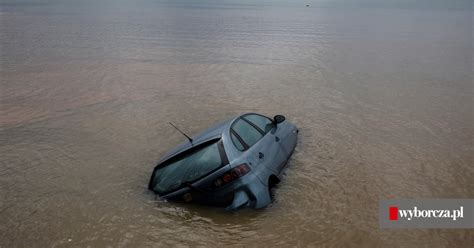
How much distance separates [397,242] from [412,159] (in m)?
3.76

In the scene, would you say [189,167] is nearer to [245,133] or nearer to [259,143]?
[245,133]

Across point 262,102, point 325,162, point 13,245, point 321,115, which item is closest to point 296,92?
point 262,102

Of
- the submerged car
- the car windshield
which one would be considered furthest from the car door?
the car windshield

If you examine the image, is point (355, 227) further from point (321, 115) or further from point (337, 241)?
point (321, 115)

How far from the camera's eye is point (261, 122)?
8.45 metres

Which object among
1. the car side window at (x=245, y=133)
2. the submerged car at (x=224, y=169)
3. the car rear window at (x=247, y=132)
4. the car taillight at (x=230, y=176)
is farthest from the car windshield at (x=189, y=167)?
the car rear window at (x=247, y=132)

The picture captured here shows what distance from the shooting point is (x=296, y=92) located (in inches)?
635

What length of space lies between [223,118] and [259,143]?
551 centimetres

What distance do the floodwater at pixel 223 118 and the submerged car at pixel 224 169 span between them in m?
0.30

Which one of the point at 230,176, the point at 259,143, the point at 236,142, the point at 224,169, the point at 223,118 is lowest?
the point at 223,118

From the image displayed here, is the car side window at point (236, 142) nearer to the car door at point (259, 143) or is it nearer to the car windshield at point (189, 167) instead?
the car door at point (259, 143)

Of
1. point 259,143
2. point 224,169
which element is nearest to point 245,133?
point 259,143

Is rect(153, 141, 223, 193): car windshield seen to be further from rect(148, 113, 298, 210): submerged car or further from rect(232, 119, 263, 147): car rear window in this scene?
rect(232, 119, 263, 147): car rear window

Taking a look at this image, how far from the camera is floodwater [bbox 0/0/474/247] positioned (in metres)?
6.72
